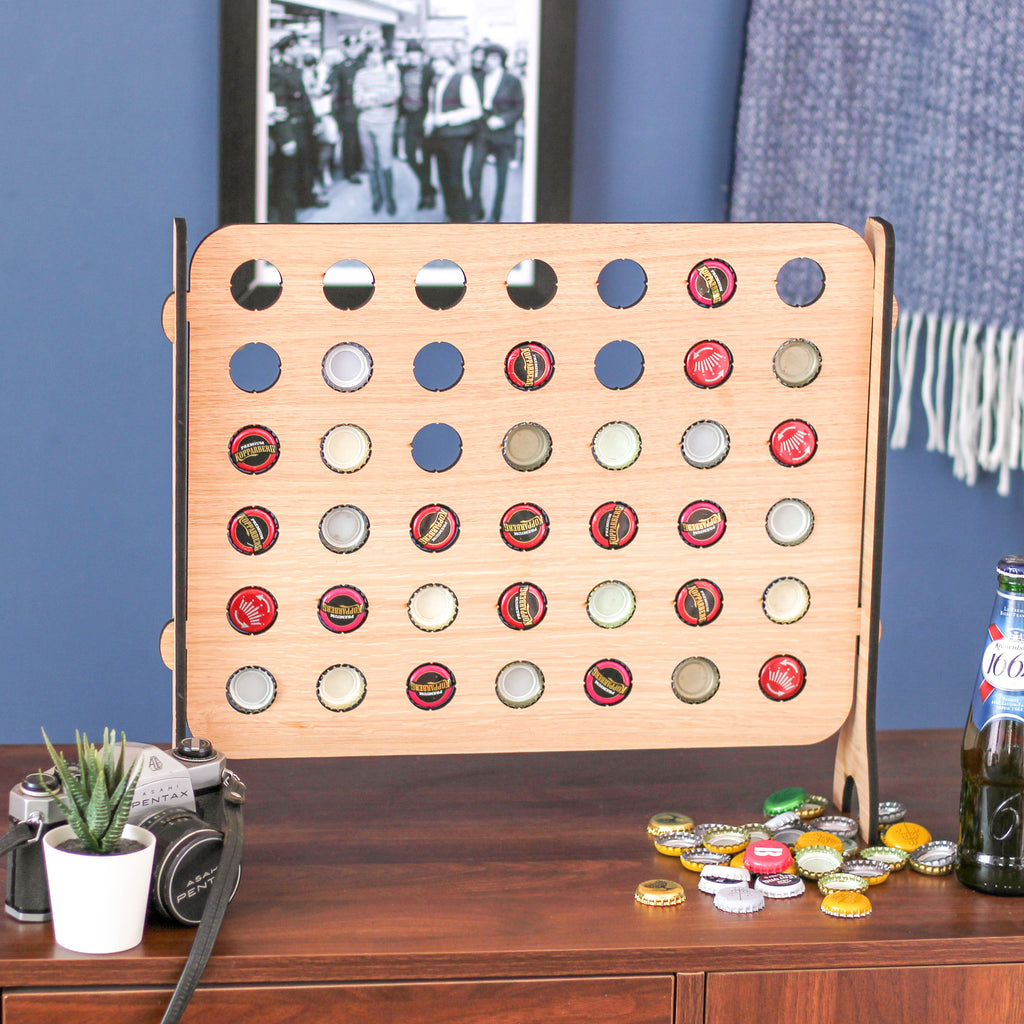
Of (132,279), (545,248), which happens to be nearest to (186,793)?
(545,248)

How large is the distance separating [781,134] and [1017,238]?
1.03 ft

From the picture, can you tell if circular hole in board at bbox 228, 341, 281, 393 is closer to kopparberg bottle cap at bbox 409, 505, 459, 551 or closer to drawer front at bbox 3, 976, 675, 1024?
kopparberg bottle cap at bbox 409, 505, 459, 551

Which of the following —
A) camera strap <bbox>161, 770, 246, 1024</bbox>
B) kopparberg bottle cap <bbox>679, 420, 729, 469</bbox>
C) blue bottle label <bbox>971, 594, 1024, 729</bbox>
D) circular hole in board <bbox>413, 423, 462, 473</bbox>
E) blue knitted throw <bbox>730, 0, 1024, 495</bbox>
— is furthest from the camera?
circular hole in board <bbox>413, 423, 462, 473</bbox>

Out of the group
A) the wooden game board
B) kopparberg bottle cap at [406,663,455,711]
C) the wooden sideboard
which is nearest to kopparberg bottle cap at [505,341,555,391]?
the wooden game board

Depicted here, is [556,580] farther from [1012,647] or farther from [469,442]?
[1012,647]

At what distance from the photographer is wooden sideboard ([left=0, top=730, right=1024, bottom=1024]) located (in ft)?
2.18

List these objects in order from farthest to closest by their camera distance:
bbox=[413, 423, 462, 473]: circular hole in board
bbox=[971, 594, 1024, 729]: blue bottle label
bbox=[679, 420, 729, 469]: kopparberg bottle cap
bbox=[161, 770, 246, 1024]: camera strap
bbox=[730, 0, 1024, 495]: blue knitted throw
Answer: bbox=[413, 423, 462, 473]: circular hole in board, bbox=[730, 0, 1024, 495]: blue knitted throw, bbox=[679, 420, 729, 469]: kopparberg bottle cap, bbox=[971, 594, 1024, 729]: blue bottle label, bbox=[161, 770, 246, 1024]: camera strap

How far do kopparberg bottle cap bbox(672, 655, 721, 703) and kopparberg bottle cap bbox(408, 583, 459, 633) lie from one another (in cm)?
18

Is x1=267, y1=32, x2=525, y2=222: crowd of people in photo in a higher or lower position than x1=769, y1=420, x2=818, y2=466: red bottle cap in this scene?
higher

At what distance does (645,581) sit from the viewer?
0.85m

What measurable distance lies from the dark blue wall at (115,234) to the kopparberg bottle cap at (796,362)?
0.72m

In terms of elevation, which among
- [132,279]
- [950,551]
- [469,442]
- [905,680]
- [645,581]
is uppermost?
[132,279]

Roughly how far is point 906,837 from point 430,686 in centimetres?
36

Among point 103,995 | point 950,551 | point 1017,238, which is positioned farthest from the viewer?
point 950,551
